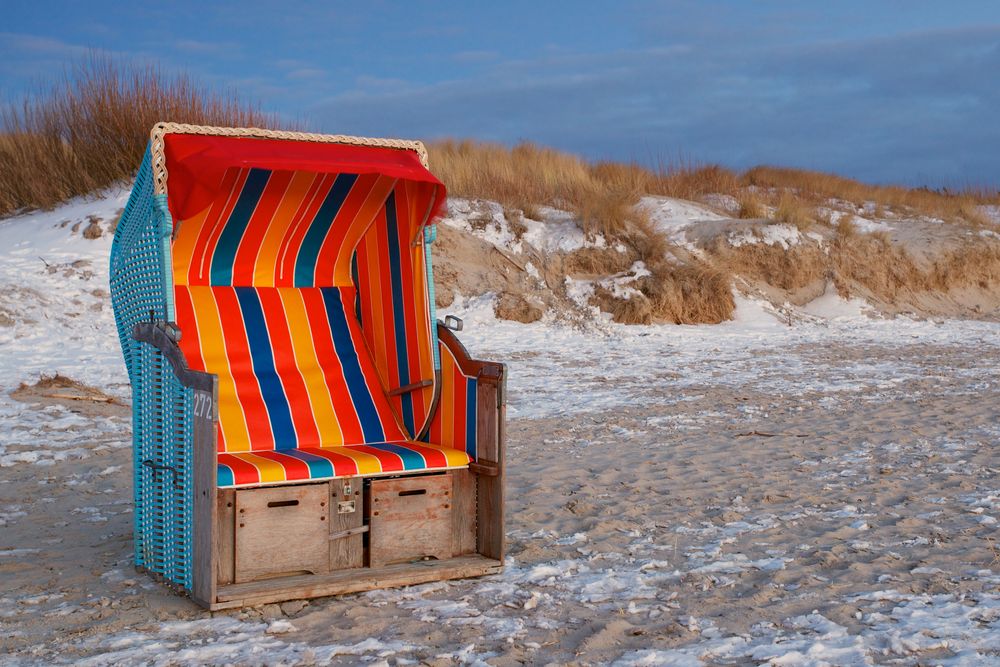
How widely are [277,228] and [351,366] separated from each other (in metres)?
0.71

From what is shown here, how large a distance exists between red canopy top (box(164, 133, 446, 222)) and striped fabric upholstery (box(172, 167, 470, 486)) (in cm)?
32

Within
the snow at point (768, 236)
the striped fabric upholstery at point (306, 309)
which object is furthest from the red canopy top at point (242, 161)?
the snow at point (768, 236)

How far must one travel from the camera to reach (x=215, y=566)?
137 inches

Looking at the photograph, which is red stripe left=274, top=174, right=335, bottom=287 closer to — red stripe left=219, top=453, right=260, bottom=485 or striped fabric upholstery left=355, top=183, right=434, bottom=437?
striped fabric upholstery left=355, top=183, right=434, bottom=437

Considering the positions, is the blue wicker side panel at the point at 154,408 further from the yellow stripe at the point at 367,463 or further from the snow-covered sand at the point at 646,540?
the yellow stripe at the point at 367,463

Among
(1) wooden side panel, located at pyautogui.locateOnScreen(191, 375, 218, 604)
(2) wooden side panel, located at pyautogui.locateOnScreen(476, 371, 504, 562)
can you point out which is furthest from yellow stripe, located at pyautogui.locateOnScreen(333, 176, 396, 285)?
(1) wooden side panel, located at pyautogui.locateOnScreen(191, 375, 218, 604)

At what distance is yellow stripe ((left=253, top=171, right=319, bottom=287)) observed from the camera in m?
4.60

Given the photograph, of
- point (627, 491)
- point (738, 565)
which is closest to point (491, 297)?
point (627, 491)

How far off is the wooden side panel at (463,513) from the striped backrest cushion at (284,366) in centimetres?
56

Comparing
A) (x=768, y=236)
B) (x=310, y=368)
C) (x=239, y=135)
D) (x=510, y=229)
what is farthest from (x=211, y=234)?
(x=768, y=236)

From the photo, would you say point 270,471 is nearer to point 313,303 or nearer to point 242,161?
point 242,161

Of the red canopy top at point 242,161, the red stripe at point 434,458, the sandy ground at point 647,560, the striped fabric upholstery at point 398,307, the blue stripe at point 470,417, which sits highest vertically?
the red canopy top at point 242,161

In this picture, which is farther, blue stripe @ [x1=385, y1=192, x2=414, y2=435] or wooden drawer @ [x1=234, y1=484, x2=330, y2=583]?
blue stripe @ [x1=385, y1=192, x2=414, y2=435]

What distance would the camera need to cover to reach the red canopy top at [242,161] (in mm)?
3820
